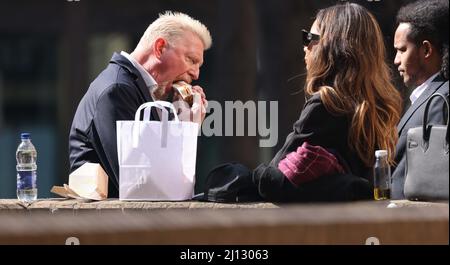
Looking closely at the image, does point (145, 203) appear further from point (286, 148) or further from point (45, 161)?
point (45, 161)

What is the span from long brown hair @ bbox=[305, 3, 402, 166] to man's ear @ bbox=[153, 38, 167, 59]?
80 cm

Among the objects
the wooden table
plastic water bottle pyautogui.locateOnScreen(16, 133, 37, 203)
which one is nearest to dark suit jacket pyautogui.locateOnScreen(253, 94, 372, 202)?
plastic water bottle pyautogui.locateOnScreen(16, 133, 37, 203)

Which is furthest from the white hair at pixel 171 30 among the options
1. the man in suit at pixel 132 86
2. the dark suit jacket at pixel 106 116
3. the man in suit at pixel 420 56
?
the man in suit at pixel 420 56

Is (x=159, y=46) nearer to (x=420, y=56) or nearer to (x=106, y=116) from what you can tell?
(x=106, y=116)

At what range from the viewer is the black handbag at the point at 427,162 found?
2.46 m

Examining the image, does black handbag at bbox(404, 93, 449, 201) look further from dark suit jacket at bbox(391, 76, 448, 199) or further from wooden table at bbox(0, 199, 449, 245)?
wooden table at bbox(0, 199, 449, 245)

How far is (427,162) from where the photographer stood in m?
2.51

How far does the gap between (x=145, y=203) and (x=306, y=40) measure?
31.1 inches

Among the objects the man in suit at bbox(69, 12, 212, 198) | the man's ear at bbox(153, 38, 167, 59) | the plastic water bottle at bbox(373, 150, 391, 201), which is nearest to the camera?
the plastic water bottle at bbox(373, 150, 391, 201)

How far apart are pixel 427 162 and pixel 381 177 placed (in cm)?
27

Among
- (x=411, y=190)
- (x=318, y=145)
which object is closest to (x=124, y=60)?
(x=318, y=145)

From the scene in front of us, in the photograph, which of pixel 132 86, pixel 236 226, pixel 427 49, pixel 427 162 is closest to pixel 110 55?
pixel 132 86

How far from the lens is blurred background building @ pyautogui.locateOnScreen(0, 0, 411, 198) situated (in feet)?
17.9
